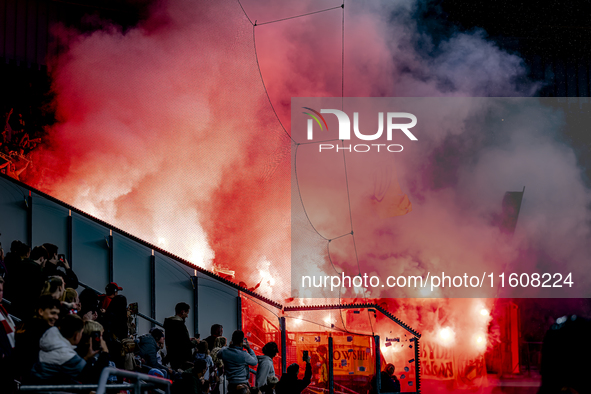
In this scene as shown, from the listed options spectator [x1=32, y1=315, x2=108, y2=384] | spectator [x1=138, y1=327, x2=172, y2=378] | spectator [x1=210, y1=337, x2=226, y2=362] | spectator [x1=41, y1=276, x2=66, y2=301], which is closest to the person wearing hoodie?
spectator [x1=210, y1=337, x2=226, y2=362]

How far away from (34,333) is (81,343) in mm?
270

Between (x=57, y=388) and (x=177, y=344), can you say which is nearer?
(x=57, y=388)

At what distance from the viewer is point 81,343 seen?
10.6 feet

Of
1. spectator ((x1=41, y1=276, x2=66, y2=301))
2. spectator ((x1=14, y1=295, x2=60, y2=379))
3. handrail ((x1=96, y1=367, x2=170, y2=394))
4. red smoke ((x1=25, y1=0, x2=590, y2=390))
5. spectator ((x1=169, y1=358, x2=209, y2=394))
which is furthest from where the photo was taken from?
red smoke ((x1=25, y1=0, x2=590, y2=390))

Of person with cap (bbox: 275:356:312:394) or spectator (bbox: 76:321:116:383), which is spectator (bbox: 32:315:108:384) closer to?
spectator (bbox: 76:321:116:383)

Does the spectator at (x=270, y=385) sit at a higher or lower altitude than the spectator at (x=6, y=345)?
lower

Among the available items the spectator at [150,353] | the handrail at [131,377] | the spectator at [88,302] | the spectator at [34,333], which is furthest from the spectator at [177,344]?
the spectator at [34,333]

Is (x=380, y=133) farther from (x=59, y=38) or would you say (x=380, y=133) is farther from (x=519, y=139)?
(x=59, y=38)

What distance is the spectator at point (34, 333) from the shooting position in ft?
10.2

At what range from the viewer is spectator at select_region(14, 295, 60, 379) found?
3111mm

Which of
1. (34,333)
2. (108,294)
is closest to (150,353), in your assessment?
(108,294)

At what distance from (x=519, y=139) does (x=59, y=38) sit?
11.2 m

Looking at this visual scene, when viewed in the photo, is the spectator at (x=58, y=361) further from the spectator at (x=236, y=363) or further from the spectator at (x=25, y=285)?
the spectator at (x=236, y=363)

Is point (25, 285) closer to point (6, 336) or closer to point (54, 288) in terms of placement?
point (54, 288)
